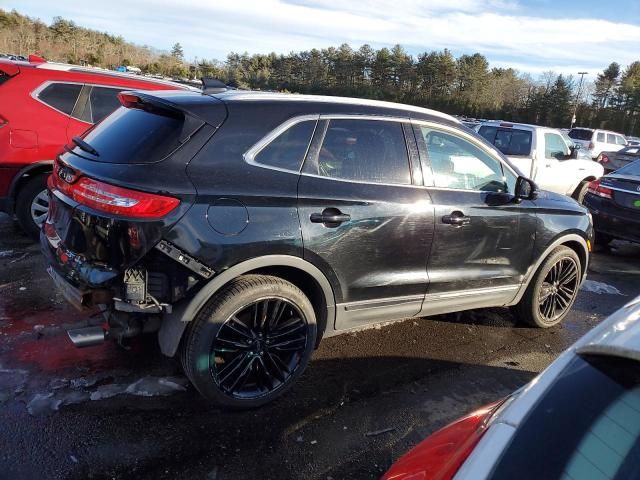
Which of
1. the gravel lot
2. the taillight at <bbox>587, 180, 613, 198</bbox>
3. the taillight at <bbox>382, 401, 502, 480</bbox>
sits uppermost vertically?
the taillight at <bbox>587, 180, 613, 198</bbox>

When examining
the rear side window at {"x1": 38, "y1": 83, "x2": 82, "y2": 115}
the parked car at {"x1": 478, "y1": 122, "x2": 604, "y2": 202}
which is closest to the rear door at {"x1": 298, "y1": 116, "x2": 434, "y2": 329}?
the rear side window at {"x1": 38, "y1": 83, "x2": 82, "y2": 115}

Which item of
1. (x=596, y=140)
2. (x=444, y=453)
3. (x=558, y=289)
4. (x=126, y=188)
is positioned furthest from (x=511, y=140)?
(x=596, y=140)

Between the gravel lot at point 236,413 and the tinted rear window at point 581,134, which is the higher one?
the tinted rear window at point 581,134

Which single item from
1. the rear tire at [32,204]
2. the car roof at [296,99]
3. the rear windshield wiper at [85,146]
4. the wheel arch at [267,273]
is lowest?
the rear tire at [32,204]

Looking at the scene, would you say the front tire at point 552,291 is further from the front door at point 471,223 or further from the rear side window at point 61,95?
the rear side window at point 61,95

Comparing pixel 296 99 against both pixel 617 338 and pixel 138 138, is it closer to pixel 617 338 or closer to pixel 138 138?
pixel 138 138

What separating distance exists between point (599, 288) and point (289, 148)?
4757mm

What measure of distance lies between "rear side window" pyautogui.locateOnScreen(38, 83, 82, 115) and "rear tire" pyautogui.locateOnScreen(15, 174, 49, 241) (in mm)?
814

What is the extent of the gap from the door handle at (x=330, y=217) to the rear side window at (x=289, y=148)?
31 centimetres

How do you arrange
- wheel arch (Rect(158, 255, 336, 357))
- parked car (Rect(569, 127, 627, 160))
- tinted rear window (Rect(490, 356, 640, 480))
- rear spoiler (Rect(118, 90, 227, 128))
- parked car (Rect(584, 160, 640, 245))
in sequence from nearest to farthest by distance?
1. tinted rear window (Rect(490, 356, 640, 480))
2. wheel arch (Rect(158, 255, 336, 357))
3. rear spoiler (Rect(118, 90, 227, 128))
4. parked car (Rect(584, 160, 640, 245))
5. parked car (Rect(569, 127, 627, 160))

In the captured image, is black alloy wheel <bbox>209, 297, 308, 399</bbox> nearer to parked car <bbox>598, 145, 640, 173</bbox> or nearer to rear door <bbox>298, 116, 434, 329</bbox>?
rear door <bbox>298, 116, 434, 329</bbox>

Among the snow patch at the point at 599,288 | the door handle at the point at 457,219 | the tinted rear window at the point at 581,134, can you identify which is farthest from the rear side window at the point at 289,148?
the tinted rear window at the point at 581,134

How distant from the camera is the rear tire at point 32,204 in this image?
222 inches

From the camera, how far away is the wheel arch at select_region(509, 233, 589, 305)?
4.42m
